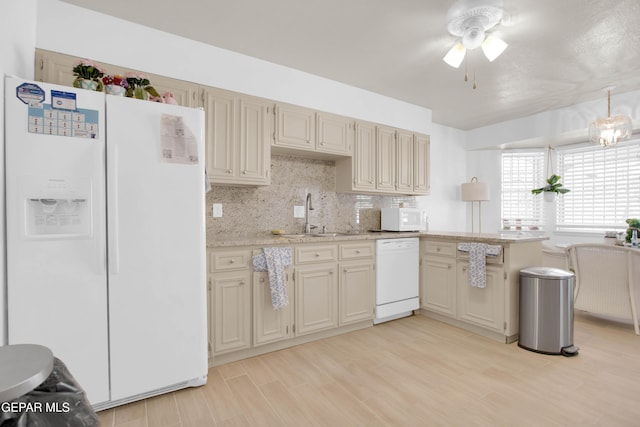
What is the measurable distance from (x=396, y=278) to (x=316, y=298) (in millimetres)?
1018

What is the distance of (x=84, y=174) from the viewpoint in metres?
1.69

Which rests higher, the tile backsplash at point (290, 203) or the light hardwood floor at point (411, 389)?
the tile backsplash at point (290, 203)

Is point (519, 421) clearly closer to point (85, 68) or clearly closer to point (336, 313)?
point (336, 313)

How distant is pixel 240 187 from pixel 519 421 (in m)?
2.68

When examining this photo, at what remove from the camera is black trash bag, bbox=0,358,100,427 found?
571 mm

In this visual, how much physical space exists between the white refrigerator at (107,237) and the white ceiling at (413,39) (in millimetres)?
980

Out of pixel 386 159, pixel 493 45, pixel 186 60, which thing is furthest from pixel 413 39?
pixel 186 60

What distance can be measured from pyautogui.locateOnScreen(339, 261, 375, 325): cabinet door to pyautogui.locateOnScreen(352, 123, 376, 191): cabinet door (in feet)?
3.02

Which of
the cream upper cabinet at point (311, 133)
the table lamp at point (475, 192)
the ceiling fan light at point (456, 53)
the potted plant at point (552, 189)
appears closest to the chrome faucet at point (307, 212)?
the cream upper cabinet at point (311, 133)

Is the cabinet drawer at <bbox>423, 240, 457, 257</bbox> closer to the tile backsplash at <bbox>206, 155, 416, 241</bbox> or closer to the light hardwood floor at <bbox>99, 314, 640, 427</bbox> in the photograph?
the tile backsplash at <bbox>206, 155, 416, 241</bbox>

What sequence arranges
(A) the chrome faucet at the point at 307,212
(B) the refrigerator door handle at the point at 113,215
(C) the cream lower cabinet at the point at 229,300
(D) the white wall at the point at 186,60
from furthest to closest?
1. (A) the chrome faucet at the point at 307,212
2. (C) the cream lower cabinet at the point at 229,300
3. (D) the white wall at the point at 186,60
4. (B) the refrigerator door handle at the point at 113,215

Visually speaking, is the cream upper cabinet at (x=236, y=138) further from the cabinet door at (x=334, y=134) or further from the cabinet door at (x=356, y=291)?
the cabinet door at (x=356, y=291)

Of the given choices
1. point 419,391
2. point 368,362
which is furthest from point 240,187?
point 419,391

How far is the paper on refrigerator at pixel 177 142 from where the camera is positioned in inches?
75.4
